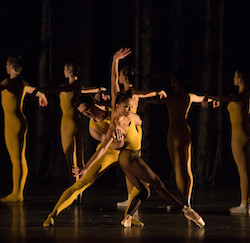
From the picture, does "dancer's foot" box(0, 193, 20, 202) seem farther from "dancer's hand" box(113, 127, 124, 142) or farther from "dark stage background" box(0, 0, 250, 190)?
"dancer's hand" box(113, 127, 124, 142)

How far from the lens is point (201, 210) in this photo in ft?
20.6

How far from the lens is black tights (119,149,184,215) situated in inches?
198

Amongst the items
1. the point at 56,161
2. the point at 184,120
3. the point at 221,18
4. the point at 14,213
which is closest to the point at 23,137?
the point at 14,213

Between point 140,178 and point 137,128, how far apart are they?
29.3 inches

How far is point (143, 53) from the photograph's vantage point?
8.88 meters

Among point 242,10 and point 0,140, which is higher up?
point 242,10

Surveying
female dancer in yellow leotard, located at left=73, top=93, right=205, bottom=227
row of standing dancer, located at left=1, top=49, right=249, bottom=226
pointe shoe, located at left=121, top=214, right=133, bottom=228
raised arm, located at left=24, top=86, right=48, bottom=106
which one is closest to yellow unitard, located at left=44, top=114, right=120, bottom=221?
row of standing dancer, located at left=1, top=49, right=249, bottom=226

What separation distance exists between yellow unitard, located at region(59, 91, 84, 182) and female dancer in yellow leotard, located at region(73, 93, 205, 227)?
5.12 feet

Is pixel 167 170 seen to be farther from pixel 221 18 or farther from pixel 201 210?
pixel 201 210

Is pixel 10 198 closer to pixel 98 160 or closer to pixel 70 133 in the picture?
pixel 70 133

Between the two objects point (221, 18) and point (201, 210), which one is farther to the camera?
point (221, 18)

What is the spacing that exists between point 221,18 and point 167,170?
2.02m

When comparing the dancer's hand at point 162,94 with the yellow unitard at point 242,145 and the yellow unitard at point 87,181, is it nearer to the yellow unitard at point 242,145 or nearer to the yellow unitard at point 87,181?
the yellow unitard at point 242,145

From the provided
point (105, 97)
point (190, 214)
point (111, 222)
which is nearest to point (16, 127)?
point (105, 97)
